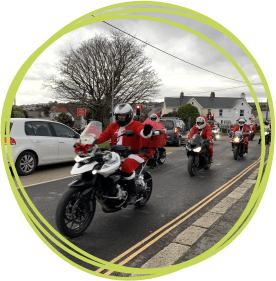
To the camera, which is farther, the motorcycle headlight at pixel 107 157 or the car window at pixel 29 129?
the car window at pixel 29 129

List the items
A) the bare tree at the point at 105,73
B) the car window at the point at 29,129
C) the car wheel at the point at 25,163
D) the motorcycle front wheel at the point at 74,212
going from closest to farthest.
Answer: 1. the motorcycle front wheel at the point at 74,212
2. the car wheel at the point at 25,163
3. the car window at the point at 29,129
4. the bare tree at the point at 105,73

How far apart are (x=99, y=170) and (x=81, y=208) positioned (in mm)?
609

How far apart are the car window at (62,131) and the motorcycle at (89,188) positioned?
5239 millimetres

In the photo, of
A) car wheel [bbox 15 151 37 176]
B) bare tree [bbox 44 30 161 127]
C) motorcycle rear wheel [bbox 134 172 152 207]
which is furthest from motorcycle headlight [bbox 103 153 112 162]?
bare tree [bbox 44 30 161 127]

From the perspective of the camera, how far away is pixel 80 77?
2581cm

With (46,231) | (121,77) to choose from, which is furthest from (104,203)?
(121,77)

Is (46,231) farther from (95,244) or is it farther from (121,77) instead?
(121,77)

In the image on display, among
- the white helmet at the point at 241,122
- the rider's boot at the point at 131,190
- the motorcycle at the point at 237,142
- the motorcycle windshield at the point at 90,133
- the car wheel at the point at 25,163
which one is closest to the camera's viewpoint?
the motorcycle windshield at the point at 90,133

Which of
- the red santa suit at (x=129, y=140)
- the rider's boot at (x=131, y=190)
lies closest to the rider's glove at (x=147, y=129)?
the red santa suit at (x=129, y=140)

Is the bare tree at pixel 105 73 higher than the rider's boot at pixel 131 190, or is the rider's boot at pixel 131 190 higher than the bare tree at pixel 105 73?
the bare tree at pixel 105 73

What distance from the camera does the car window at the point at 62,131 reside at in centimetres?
909

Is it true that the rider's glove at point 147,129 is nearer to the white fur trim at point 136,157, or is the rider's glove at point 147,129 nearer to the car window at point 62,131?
the white fur trim at point 136,157

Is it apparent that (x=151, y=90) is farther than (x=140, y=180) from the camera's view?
Yes

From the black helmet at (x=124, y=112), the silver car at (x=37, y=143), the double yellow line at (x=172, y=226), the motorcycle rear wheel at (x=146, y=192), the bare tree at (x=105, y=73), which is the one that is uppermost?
the bare tree at (x=105, y=73)
